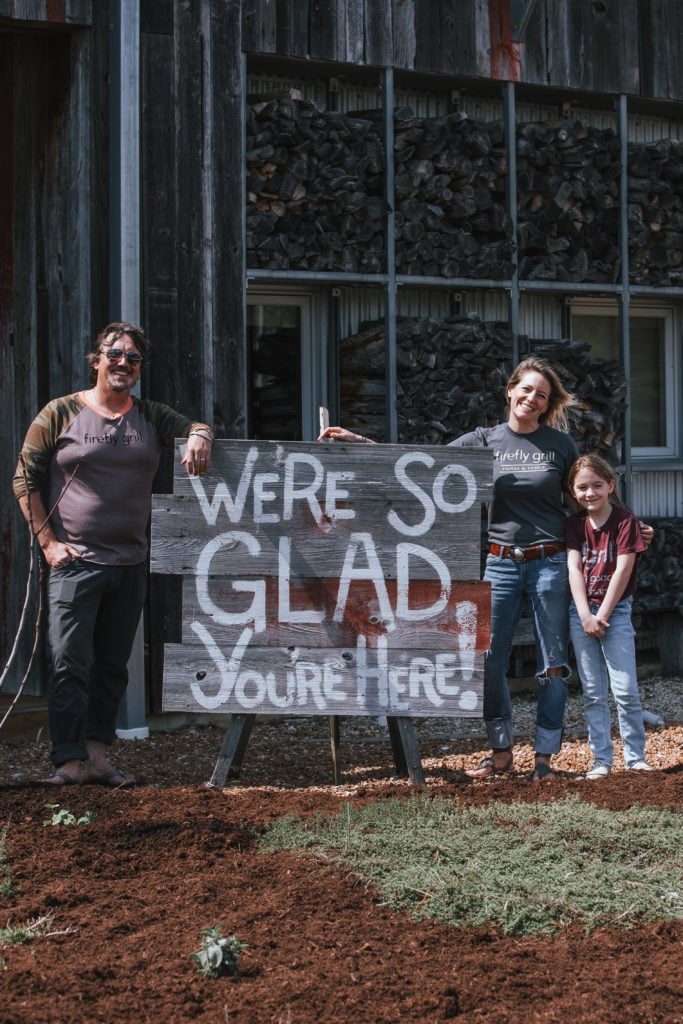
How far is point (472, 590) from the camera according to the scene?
6090 mm

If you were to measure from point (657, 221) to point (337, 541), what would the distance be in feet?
14.0

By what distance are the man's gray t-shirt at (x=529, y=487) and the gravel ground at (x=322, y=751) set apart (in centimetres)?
122

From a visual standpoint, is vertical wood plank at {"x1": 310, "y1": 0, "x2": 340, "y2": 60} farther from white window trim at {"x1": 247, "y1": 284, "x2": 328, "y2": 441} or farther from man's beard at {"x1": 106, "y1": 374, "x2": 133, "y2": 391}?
man's beard at {"x1": 106, "y1": 374, "x2": 133, "y2": 391}

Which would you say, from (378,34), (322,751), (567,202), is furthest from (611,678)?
(378,34)

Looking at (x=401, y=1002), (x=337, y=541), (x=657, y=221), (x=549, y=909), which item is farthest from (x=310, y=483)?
(x=657, y=221)

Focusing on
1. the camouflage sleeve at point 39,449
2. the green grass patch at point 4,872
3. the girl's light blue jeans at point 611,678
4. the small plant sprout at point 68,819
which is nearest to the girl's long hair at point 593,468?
the girl's light blue jeans at point 611,678

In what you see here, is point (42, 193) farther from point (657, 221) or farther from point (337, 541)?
point (657, 221)

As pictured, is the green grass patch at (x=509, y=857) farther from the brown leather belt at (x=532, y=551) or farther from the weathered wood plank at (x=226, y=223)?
the weathered wood plank at (x=226, y=223)

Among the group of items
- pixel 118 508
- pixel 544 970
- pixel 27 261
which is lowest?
pixel 544 970

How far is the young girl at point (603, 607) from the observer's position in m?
6.22

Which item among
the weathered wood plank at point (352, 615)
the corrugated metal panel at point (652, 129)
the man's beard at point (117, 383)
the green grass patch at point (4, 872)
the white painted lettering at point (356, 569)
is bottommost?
the green grass patch at point (4, 872)

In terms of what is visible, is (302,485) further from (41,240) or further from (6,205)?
(6,205)

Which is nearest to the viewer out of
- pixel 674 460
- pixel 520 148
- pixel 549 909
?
pixel 549 909

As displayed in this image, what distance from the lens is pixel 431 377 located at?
331 inches
